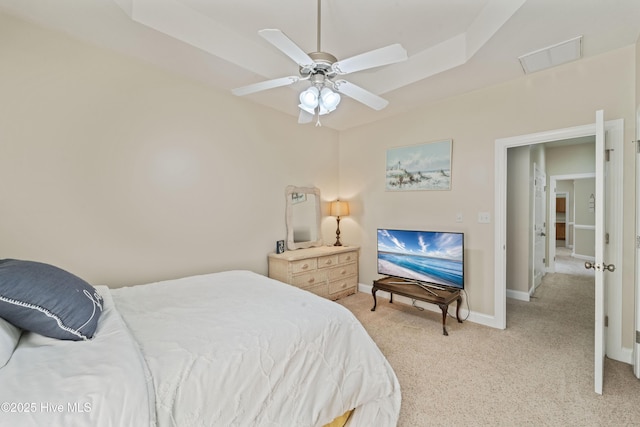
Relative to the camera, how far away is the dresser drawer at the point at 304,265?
10.8ft

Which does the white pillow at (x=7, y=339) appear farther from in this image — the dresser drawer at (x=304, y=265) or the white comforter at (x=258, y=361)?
the dresser drawer at (x=304, y=265)

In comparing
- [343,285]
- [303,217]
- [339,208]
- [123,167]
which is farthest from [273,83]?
[343,285]

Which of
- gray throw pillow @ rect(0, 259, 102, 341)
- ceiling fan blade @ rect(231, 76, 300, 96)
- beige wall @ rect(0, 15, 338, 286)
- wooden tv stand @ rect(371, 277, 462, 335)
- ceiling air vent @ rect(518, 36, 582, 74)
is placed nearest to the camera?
gray throw pillow @ rect(0, 259, 102, 341)

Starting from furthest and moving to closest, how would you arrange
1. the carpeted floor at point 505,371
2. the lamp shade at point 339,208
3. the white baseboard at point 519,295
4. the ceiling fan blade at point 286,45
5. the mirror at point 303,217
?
the lamp shade at point 339,208, the white baseboard at point 519,295, the mirror at point 303,217, the carpeted floor at point 505,371, the ceiling fan blade at point 286,45

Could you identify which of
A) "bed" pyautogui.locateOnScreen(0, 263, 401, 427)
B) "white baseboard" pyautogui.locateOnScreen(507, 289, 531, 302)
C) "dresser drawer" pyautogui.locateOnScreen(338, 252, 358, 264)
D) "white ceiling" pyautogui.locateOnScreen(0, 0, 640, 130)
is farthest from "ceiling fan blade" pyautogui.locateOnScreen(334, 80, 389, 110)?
"white baseboard" pyautogui.locateOnScreen(507, 289, 531, 302)

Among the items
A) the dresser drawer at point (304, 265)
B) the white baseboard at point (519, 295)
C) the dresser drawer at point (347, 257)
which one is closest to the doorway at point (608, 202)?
the white baseboard at point (519, 295)

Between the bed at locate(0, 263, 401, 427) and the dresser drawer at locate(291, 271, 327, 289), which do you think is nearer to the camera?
the bed at locate(0, 263, 401, 427)

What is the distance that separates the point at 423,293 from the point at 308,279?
4.49ft

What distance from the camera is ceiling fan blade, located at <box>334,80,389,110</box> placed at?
74.1 inches

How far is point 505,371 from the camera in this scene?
7.12ft

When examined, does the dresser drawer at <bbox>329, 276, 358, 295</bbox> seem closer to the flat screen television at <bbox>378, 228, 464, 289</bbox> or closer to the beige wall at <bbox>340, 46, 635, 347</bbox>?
the beige wall at <bbox>340, 46, 635, 347</bbox>

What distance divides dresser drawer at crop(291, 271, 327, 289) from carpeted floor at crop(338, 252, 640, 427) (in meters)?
0.60

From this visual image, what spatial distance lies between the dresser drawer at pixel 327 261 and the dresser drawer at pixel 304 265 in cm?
9

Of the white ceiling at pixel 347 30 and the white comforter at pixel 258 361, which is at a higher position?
the white ceiling at pixel 347 30
